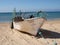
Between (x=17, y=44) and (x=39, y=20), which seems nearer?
(x=17, y=44)

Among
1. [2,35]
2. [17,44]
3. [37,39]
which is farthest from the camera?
[2,35]

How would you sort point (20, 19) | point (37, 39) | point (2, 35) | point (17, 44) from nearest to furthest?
point (17, 44), point (37, 39), point (2, 35), point (20, 19)

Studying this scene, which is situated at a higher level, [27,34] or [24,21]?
[24,21]

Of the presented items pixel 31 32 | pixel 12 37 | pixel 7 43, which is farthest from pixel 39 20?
pixel 7 43

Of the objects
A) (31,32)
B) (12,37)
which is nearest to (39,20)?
(31,32)

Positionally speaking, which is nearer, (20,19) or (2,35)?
(2,35)

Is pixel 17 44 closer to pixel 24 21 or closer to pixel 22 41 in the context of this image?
pixel 22 41

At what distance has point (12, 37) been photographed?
10812 millimetres

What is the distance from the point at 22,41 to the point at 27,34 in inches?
62.0

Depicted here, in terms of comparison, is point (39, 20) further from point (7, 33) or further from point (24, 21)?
point (7, 33)

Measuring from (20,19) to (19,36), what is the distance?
138 centimetres

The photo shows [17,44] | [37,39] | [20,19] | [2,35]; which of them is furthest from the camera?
[20,19]

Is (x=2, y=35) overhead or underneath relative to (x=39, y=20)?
underneath

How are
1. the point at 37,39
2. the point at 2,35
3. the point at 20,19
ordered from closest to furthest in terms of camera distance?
the point at 37,39 < the point at 2,35 < the point at 20,19
